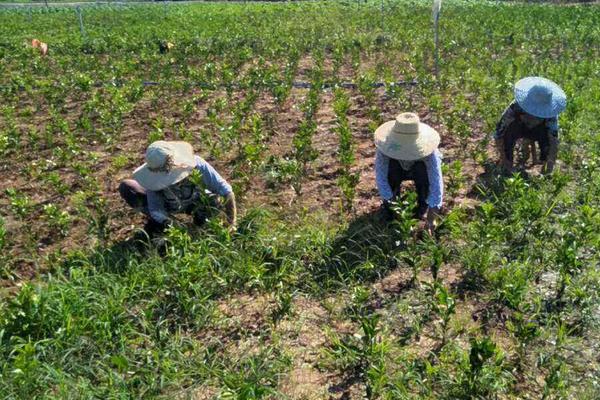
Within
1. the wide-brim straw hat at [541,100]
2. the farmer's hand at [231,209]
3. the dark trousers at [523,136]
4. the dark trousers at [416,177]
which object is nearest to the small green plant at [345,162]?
the dark trousers at [416,177]

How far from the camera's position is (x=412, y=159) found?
403 centimetres

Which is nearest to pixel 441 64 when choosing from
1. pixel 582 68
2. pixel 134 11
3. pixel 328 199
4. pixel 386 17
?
pixel 582 68

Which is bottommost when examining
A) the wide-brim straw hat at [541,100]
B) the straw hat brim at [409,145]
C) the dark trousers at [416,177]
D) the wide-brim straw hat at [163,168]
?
the dark trousers at [416,177]

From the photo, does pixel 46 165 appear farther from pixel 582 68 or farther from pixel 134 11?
pixel 134 11

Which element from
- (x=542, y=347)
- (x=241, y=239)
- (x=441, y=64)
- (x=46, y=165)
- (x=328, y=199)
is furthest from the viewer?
(x=441, y=64)

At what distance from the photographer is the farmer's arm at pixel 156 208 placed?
421 cm

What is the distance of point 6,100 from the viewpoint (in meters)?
8.45

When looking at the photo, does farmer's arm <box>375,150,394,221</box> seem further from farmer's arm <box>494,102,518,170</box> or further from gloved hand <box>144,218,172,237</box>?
gloved hand <box>144,218,172,237</box>

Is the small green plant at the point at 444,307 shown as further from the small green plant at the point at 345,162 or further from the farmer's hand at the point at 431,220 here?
the small green plant at the point at 345,162

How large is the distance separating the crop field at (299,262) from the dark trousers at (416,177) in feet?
0.91

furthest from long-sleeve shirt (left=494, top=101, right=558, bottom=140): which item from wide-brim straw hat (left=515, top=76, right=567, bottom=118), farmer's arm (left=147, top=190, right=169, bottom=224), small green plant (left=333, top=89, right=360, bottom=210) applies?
farmer's arm (left=147, top=190, right=169, bottom=224)

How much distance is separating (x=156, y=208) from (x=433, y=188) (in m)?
2.15

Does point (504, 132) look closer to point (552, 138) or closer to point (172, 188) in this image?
point (552, 138)

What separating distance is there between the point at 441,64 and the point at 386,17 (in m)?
8.17
